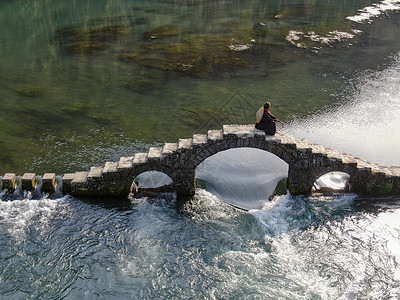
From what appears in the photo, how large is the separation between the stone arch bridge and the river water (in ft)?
2.31

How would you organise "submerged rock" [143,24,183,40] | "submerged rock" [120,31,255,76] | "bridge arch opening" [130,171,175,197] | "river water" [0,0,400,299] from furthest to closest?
"submerged rock" [143,24,183,40] → "submerged rock" [120,31,255,76] → "bridge arch opening" [130,171,175,197] → "river water" [0,0,400,299]

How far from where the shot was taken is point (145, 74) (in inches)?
1387

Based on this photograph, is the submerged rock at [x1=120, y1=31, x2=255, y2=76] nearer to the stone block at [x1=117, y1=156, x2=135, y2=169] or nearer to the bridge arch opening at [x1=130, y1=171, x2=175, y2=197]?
the bridge arch opening at [x1=130, y1=171, x2=175, y2=197]

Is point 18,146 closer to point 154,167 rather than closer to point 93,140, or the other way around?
point 93,140

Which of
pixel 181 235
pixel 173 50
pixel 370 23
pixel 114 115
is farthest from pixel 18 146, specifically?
pixel 370 23

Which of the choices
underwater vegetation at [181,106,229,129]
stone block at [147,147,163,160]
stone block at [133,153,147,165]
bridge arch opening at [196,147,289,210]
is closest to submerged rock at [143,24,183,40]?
underwater vegetation at [181,106,229,129]

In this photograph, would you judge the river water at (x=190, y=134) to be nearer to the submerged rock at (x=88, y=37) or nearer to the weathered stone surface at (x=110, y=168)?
the submerged rock at (x=88, y=37)

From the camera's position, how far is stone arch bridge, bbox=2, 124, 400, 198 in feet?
62.0

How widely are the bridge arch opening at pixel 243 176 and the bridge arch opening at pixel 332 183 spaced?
169 cm

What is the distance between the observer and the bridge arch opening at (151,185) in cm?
1994

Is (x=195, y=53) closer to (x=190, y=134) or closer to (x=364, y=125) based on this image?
(x=190, y=134)

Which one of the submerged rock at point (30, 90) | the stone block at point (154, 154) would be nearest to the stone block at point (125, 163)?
the stone block at point (154, 154)

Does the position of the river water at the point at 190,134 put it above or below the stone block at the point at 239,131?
below

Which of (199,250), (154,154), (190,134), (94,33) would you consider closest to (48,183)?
(154,154)
